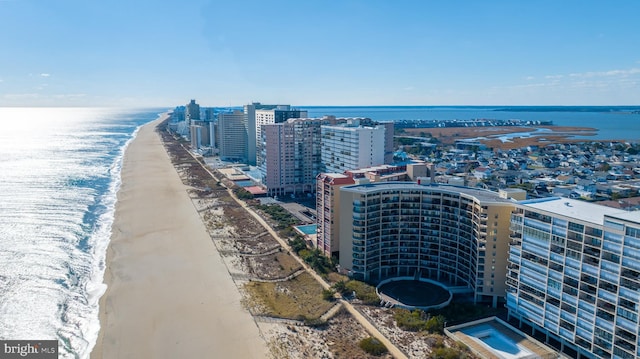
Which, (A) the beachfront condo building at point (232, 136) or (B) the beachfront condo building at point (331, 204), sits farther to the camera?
(A) the beachfront condo building at point (232, 136)

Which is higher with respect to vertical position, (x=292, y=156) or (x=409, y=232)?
(x=292, y=156)

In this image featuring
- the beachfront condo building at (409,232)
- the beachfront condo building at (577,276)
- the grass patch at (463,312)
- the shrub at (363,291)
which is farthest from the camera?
the beachfront condo building at (409,232)

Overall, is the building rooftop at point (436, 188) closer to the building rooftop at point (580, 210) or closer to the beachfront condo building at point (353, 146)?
the building rooftop at point (580, 210)

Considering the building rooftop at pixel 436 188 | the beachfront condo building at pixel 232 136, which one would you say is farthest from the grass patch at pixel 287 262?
the beachfront condo building at pixel 232 136

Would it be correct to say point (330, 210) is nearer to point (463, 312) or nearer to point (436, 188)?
point (436, 188)

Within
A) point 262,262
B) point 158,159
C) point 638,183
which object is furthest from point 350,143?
point 158,159

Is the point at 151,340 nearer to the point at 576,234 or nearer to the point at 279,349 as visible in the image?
the point at 279,349

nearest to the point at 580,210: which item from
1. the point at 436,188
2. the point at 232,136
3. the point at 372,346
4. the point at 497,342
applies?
the point at 497,342
